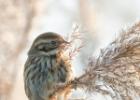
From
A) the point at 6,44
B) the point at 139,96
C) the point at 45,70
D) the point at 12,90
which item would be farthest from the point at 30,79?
the point at 139,96

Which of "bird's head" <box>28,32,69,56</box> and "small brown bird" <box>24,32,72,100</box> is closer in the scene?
"small brown bird" <box>24,32,72,100</box>

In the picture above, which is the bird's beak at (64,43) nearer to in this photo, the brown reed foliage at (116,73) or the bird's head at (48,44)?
the bird's head at (48,44)

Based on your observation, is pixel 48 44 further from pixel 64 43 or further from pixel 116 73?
pixel 116 73

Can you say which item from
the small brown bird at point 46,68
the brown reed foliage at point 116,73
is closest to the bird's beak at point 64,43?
the small brown bird at point 46,68

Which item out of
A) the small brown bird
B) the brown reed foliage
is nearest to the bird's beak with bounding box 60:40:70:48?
the small brown bird

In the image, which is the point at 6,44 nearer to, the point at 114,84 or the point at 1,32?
the point at 1,32

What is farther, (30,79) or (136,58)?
(30,79)

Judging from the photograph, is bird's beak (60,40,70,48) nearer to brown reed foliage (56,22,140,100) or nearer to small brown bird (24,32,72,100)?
small brown bird (24,32,72,100)
